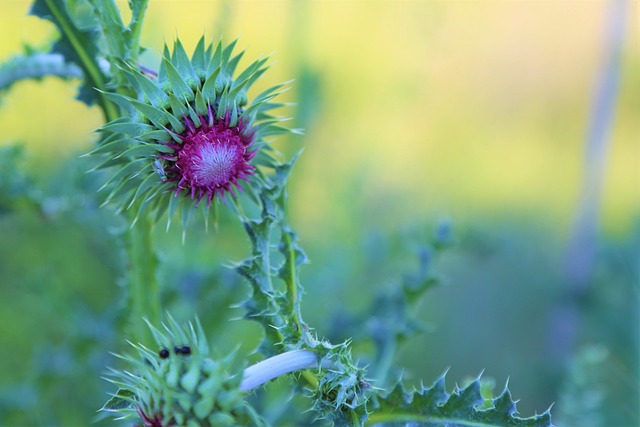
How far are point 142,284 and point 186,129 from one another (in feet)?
2.22

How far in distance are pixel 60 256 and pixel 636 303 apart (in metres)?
3.08

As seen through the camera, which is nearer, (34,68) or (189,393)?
(189,393)

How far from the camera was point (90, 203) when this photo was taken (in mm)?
2924

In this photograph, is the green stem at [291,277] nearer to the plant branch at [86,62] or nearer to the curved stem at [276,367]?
the curved stem at [276,367]

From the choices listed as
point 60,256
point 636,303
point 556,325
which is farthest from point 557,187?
point 60,256

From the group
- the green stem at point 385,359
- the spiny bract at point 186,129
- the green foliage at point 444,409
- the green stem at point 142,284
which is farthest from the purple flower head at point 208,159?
the green stem at point 385,359

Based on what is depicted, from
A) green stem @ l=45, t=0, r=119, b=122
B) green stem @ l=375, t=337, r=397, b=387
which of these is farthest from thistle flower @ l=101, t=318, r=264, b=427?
green stem @ l=375, t=337, r=397, b=387

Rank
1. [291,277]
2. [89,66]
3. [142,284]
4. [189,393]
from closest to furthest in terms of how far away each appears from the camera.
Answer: [189,393] → [291,277] → [89,66] → [142,284]

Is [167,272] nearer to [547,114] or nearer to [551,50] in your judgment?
[547,114]

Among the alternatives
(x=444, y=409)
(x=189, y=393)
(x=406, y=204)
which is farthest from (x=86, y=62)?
(x=406, y=204)

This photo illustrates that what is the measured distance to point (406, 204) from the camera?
5.43 meters

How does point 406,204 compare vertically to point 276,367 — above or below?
below

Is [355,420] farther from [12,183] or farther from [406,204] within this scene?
[406,204]

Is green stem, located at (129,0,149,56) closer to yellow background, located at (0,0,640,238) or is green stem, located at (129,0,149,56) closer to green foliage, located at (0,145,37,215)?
green foliage, located at (0,145,37,215)
